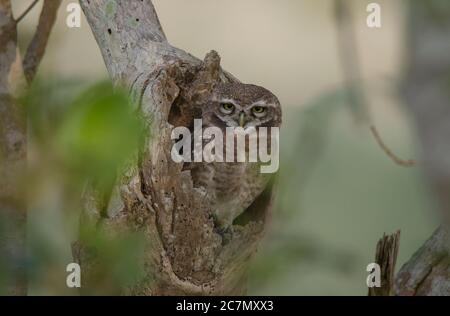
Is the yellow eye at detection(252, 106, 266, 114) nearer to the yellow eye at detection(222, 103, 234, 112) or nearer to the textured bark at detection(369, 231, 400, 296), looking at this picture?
Result: the yellow eye at detection(222, 103, 234, 112)

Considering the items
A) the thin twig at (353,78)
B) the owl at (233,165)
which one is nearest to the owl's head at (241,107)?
the owl at (233,165)

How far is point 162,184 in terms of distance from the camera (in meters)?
1.36

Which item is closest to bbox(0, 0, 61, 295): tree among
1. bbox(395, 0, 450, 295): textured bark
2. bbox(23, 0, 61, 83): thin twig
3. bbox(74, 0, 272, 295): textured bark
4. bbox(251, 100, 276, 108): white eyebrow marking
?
bbox(23, 0, 61, 83): thin twig

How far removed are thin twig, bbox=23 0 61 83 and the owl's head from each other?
47 centimetres

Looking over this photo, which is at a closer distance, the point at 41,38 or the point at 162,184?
the point at 162,184

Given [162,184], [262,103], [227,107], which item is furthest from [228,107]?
[162,184]

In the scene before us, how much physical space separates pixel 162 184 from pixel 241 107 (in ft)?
1.54

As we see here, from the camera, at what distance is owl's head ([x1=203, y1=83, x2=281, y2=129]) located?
170cm

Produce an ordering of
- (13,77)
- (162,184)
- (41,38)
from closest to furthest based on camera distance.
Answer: (162,184)
(13,77)
(41,38)

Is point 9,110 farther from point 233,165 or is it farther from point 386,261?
point 386,261

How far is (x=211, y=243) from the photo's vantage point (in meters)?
1.47
